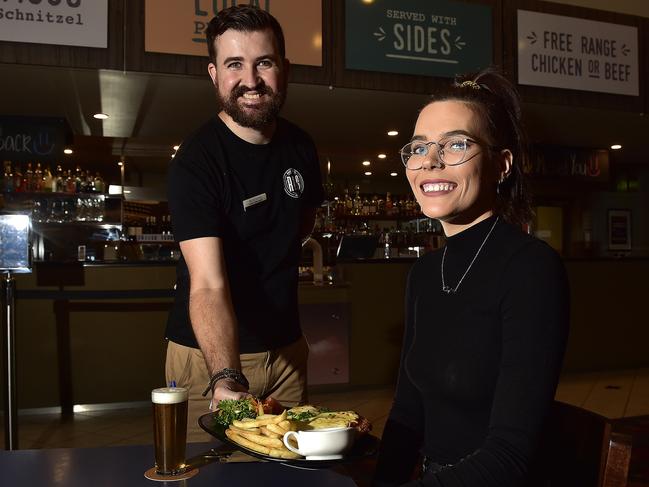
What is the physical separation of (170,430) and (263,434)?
0.18 metres

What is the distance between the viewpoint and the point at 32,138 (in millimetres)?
6090

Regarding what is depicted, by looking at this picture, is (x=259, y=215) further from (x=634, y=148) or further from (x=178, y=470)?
(x=634, y=148)

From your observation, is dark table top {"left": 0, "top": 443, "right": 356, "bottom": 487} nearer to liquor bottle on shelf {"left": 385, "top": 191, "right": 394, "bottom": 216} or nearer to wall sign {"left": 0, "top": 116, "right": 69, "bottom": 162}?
wall sign {"left": 0, "top": 116, "right": 69, "bottom": 162}

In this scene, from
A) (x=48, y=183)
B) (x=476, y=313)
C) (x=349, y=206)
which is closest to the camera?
(x=476, y=313)

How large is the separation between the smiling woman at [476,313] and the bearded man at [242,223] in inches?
22.6

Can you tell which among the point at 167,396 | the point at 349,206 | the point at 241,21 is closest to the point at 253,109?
the point at 241,21

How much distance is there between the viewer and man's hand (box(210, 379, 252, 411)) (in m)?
1.39

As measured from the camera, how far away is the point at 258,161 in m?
1.95

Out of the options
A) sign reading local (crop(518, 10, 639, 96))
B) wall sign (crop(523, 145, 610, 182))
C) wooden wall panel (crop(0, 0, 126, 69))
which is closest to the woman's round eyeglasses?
wooden wall panel (crop(0, 0, 126, 69))

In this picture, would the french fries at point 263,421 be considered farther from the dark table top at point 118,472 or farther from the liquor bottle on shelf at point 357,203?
the liquor bottle on shelf at point 357,203

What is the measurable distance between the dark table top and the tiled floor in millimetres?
2731

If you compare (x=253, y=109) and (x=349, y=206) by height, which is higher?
(x=349, y=206)

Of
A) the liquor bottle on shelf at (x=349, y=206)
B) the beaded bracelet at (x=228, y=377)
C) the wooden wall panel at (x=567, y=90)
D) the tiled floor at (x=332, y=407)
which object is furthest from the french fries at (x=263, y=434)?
the liquor bottle on shelf at (x=349, y=206)

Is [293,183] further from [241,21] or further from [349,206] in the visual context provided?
[349,206]
